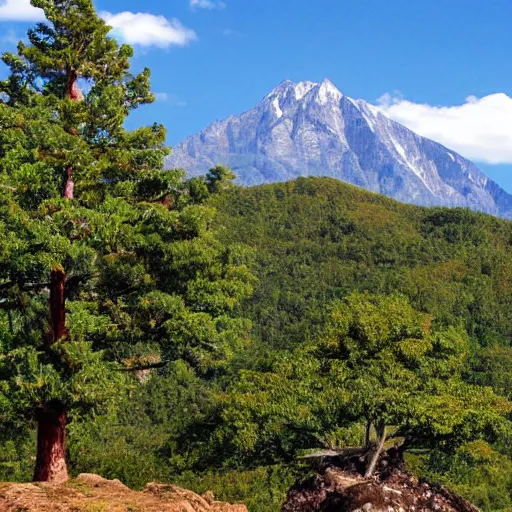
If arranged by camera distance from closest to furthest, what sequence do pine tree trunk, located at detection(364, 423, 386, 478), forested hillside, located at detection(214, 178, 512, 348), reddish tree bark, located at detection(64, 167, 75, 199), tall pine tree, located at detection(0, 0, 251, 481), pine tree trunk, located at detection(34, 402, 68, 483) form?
tall pine tree, located at detection(0, 0, 251, 481) < pine tree trunk, located at detection(34, 402, 68, 483) < reddish tree bark, located at detection(64, 167, 75, 199) < pine tree trunk, located at detection(364, 423, 386, 478) < forested hillside, located at detection(214, 178, 512, 348)

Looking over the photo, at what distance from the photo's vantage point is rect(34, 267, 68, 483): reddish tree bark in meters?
11.2

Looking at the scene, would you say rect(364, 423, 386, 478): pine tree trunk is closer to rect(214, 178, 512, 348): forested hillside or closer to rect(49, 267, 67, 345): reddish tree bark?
rect(49, 267, 67, 345): reddish tree bark

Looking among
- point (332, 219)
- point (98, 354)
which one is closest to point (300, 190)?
point (332, 219)

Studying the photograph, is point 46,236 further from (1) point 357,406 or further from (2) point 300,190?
(2) point 300,190

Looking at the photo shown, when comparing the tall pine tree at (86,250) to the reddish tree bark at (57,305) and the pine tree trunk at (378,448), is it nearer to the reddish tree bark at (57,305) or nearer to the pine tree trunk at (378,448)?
the reddish tree bark at (57,305)

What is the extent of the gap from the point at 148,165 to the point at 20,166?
3.03 metres

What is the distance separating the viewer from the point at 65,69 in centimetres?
1336

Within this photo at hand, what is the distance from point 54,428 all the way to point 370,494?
6279mm

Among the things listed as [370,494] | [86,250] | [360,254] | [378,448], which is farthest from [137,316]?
[360,254]

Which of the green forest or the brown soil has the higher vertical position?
the green forest

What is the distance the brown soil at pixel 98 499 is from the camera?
27.1ft

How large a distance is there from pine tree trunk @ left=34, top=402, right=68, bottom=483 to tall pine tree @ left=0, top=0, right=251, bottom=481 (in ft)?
0.06

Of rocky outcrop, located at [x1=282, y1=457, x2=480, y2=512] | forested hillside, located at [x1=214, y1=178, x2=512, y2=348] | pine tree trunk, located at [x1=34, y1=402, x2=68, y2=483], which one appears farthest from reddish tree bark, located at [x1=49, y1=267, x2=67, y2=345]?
forested hillside, located at [x1=214, y1=178, x2=512, y2=348]

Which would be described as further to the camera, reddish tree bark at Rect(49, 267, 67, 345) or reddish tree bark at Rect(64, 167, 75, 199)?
reddish tree bark at Rect(64, 167, 75, 199)
